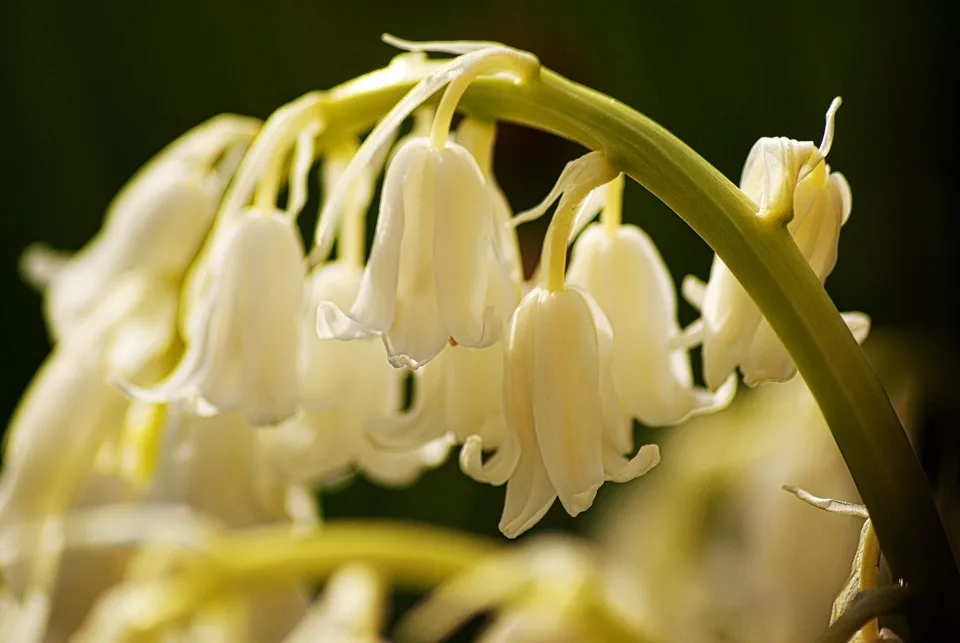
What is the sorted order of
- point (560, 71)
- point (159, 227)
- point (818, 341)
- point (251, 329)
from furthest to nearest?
point (560, 71), point (159, 227), point (251, 329), point (818, 341)

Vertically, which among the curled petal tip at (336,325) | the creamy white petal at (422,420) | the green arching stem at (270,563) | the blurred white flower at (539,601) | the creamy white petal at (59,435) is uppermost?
the curled petal tip at (336,325)

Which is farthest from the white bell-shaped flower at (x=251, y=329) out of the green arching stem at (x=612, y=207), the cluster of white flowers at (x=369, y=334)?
the green arching stem at (x=612, y=207)

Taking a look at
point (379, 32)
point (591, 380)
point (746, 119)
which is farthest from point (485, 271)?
point (379, 32)

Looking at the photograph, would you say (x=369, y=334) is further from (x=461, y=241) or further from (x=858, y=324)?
(x=858, y=324)

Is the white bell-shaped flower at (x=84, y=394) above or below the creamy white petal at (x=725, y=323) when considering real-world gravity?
below

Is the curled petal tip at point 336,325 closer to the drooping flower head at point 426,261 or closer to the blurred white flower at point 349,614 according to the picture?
the drooping flower head at point 426,261

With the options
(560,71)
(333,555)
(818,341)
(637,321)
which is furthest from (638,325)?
(560,71)
